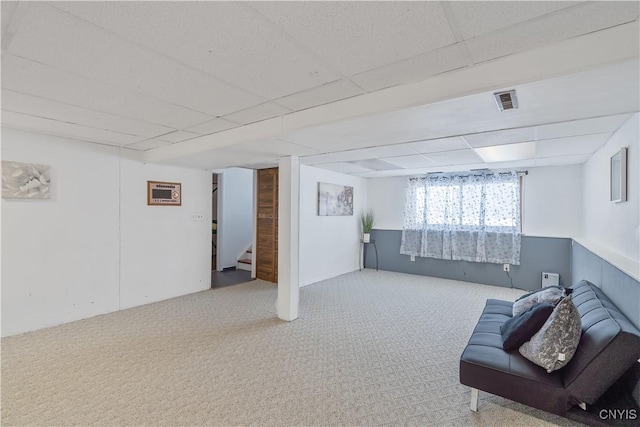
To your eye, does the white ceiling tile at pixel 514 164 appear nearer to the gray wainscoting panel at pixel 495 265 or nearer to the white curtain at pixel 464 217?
Result: the white curtain at pixel 464 217

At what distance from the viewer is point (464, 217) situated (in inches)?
239

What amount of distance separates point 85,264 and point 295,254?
257cm

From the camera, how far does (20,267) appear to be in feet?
10.9

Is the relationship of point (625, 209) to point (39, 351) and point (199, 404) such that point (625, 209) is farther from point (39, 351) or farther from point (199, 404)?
point (39, 351)

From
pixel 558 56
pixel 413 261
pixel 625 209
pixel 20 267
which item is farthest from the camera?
pixel 413 261

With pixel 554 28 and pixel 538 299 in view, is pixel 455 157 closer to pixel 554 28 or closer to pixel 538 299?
pixel 538 299

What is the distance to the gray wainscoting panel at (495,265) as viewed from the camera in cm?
526

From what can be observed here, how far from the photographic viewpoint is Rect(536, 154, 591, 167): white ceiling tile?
4395 mm

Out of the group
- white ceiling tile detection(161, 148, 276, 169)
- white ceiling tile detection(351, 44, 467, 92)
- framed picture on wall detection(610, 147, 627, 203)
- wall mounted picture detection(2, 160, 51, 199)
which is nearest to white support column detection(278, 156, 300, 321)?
white ceiling tile detection(161, 148, 276, 169)

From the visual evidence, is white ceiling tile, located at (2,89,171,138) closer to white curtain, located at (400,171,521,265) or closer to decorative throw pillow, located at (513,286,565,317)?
decorative throw pillow, located at (513,286,565,317)

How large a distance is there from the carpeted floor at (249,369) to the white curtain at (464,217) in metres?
1.80

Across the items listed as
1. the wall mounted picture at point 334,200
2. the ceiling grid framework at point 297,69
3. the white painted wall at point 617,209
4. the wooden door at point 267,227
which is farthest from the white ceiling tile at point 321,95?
the wall mounted picture at point 334,200

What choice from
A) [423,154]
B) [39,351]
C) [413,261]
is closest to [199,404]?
[39,351]

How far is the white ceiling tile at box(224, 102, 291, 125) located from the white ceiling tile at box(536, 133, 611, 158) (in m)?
2.88
